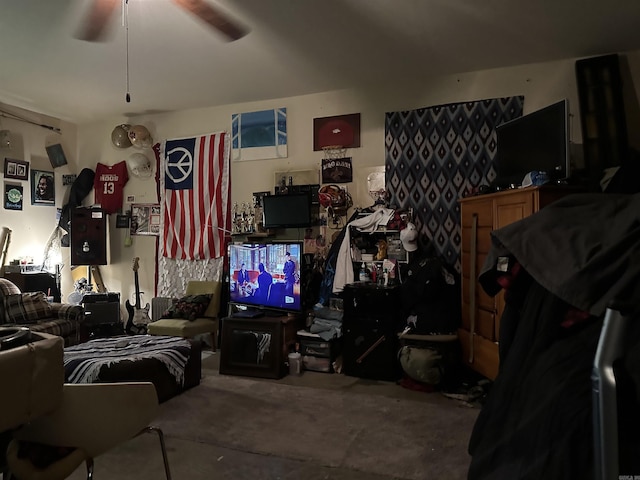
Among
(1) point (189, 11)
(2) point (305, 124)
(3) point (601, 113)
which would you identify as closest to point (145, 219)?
(2) point (305, 124)

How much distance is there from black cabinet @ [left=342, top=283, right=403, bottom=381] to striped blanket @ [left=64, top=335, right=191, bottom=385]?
1.42 meters

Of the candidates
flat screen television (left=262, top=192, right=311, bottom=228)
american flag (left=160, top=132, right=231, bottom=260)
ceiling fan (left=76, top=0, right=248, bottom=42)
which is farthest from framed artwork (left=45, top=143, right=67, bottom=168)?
flat screen television (left=262, top=192, right=311, bottom=228)

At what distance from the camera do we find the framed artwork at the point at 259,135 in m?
4.76

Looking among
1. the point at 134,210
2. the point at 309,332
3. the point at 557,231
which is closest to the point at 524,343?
the point at 557,231

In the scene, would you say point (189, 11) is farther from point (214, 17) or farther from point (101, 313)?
point (101, 313)

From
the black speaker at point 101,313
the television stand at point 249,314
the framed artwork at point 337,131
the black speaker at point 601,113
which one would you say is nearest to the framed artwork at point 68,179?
the black speaker at point 101,313

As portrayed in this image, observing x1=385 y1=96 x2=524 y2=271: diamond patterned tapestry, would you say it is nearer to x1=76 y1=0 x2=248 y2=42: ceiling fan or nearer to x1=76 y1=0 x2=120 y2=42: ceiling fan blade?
x1=76 y1=0 x2=248 y2=42: ceiling fan

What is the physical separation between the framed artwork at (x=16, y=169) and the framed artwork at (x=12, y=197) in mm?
113

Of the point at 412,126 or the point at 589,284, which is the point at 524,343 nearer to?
the point at 589,284

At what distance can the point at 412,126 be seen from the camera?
424cm

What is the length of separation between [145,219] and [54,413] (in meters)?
4.37

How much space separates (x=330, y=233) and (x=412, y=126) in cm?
Result: 136

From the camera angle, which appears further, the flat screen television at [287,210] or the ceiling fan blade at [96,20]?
the flat screen television at [287,210]

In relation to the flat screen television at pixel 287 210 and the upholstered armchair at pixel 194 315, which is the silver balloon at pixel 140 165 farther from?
the flat screen television at pixel 287 210
